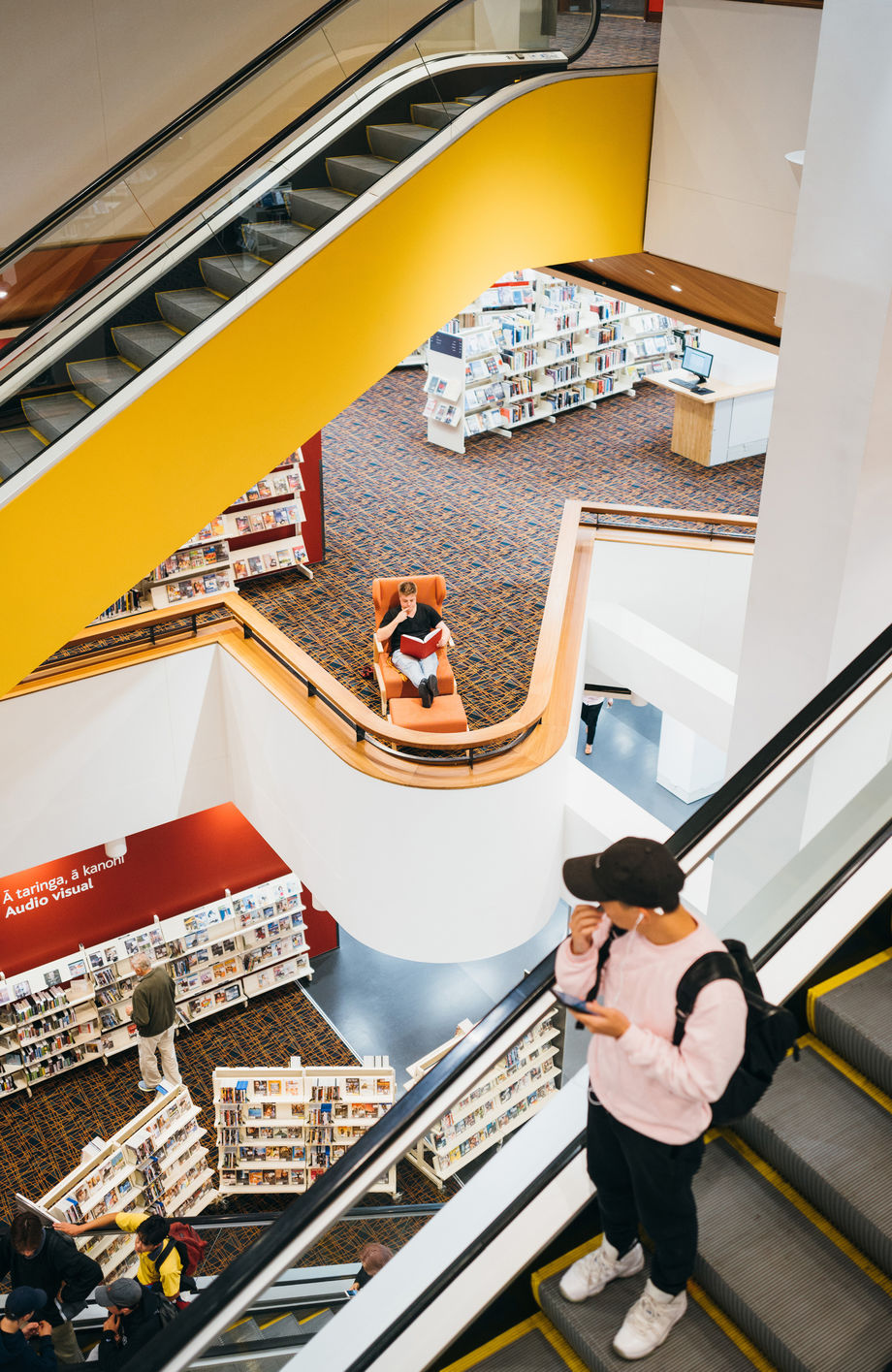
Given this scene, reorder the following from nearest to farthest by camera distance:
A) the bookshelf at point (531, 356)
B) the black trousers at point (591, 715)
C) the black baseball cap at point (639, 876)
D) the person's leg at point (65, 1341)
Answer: the black baseball cap at point (639, 876) < the person's leg at point (65, 1341) < the bookshelf at point (531, 356) < the black trousers at point (591, 715)

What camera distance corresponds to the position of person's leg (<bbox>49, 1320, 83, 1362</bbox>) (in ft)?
17.9

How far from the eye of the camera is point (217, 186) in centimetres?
599

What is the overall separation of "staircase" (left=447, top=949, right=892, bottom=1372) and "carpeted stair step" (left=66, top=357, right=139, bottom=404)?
452cm

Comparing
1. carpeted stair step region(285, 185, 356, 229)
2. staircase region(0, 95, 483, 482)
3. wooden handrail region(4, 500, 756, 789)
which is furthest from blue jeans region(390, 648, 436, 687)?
carpeted stair step region(285, 185, 356, 229)

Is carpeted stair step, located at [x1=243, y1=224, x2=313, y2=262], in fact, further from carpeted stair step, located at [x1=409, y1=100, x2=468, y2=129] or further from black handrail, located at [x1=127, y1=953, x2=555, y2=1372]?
black handrail, located at [x1=127, y1=953, x2=555, y2=1372]

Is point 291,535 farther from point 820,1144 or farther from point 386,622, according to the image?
point 820,1144

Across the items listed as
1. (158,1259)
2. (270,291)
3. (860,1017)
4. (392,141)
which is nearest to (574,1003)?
(860,1017)

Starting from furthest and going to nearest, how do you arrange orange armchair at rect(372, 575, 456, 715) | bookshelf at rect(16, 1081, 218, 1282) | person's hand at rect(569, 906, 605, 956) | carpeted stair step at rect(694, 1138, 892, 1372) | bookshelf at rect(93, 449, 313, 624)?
bookshelf at rect(93, 449, 313, 624), orange armchair at rect(372, 575, 456, 715), bookshelf at rect(16, 1081, 218, 1282), carpeted stair step at rect(694, 1138, 892, 1372), person's hand at rect(569, 906, 605, 956)

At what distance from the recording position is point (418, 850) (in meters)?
7.64

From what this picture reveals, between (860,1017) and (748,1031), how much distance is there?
34.8 inches

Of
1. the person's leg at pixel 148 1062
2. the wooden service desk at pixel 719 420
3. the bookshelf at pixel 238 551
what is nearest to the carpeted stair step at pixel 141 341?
the bookshelf at pixel 238 551

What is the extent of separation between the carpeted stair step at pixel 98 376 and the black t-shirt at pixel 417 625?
9.24 feet

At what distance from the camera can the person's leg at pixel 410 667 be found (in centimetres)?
786

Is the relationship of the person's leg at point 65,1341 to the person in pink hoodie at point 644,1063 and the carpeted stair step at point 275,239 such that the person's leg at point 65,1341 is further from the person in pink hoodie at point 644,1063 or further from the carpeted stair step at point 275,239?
the carpeted stair step at point 275,239
